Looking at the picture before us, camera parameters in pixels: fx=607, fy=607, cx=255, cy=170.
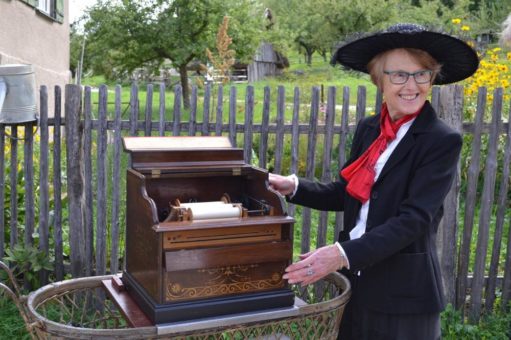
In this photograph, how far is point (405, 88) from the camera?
2.04 metres

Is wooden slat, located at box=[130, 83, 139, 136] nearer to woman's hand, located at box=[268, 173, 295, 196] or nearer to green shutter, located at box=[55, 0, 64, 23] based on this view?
woman's hand, located at box=[268, 173, 295, 196]

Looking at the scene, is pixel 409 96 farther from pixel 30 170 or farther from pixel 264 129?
pixel 30 170

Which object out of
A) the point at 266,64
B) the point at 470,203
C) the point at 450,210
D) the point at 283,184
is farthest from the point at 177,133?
the point at 266,64

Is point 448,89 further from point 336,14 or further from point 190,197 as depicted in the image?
point 336,14

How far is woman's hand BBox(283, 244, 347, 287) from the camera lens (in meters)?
1.88

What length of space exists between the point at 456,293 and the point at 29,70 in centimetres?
329

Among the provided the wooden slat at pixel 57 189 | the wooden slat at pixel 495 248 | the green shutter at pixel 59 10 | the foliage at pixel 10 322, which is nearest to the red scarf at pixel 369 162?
the wooden slat at pixel 495 248

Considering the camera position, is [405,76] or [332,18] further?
[332,18]

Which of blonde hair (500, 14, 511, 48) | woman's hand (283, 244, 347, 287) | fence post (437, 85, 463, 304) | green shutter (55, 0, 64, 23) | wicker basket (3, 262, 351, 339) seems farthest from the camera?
green shutter (55, 0, 64, 23)

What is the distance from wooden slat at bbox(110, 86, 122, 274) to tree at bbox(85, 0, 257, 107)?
46.9 ft

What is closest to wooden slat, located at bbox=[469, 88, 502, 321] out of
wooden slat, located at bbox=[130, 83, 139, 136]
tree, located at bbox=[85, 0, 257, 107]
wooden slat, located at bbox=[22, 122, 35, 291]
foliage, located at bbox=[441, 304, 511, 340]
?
foliage, located at bbox=[441, 304, 511, 340]

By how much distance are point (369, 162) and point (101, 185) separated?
7.79 feet

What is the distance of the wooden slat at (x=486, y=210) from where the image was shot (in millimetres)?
4074

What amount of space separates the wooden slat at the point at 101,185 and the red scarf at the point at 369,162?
2.22 metres
